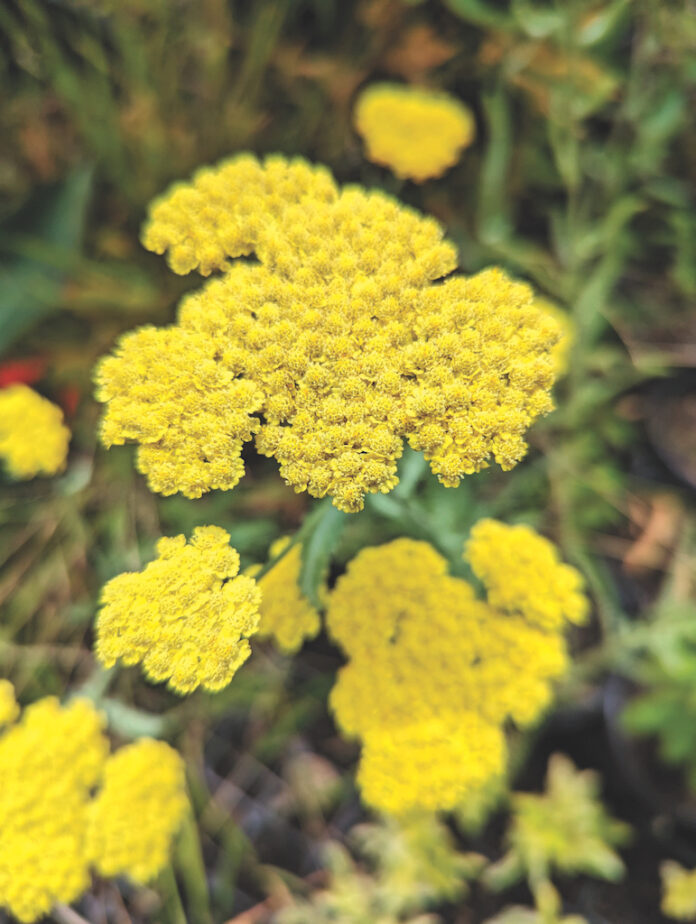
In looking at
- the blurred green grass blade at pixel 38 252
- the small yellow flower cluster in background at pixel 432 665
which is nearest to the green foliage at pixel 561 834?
the small yellow flower cluster in background at pixel 432 665

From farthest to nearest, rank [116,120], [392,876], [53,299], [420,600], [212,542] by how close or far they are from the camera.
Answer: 1. [116,120]
2. [53,299]
3. [392,876]
4. [420,600]
5. [212,542]

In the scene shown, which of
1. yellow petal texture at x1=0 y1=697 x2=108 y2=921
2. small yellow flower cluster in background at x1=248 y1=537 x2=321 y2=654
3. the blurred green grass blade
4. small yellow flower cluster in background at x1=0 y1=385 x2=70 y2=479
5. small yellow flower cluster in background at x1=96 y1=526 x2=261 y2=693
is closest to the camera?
small yellow flower cluster in background at x1=96 y1=526 x2=261 y2=693

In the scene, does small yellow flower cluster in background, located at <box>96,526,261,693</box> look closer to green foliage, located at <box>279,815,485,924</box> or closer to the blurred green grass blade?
green foliage, located at <box>279,815,485,924</box>

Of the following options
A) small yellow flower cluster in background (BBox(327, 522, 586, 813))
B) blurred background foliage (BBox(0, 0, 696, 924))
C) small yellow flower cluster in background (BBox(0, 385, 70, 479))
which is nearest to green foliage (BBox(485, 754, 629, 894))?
blurred background foliage (BBox(0, 0, 696, 924))

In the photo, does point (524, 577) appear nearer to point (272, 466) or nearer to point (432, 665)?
point (432, 665)

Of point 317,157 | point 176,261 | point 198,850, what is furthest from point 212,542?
point 317,157

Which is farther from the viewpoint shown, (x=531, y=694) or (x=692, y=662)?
(x=692, y=662)

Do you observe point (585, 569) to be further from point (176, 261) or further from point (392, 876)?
point (176, 261)
